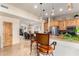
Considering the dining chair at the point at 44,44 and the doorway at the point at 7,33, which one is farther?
the doorway at the point at 7,33

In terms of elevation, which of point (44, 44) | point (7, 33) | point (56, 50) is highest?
point (7, 33)

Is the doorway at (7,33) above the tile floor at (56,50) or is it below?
above

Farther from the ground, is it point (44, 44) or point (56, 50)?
point (44, 44)

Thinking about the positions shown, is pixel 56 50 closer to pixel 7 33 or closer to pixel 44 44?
pixel 44 44

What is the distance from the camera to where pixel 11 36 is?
→ 3.29 meters

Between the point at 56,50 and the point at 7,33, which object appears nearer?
the point at 56,50

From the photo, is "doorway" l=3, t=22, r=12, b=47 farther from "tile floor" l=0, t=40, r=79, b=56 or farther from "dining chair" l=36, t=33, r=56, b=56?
"dining chair" l=36, t=33, r=56, b=56

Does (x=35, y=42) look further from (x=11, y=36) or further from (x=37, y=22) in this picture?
(x=11, y=36)

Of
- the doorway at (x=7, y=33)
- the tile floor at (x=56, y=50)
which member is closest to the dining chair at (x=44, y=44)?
the tile floor at (x=56, y=50)

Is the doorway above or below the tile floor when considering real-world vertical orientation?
above

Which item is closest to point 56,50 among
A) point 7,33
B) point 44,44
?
point 44,44

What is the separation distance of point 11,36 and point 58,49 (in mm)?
1154

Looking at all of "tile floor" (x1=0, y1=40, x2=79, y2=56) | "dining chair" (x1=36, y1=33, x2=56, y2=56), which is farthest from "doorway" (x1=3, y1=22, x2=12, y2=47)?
"dining chair" (x1=36, y1=33, x2=56, y2=56)

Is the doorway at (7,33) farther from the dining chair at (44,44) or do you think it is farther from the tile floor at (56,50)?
the dining chair at (44,44)
